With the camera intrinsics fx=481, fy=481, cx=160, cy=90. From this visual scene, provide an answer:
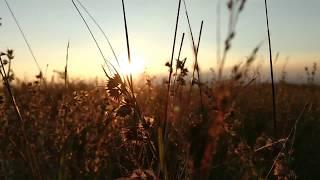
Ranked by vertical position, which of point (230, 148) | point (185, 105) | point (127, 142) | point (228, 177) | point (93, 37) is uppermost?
point (93, 37)

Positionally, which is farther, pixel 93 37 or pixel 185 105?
pixel 93 37

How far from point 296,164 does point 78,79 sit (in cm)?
577

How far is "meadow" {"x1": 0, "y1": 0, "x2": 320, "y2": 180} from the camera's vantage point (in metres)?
1.62

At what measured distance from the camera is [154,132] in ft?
6.18

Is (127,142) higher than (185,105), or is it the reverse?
(185,105)

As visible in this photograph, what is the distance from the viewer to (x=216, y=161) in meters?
4.29

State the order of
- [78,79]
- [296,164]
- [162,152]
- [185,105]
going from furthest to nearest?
[78,79] → [296,164] → [162,152] → [185,105]

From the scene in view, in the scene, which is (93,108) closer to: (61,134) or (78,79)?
(61,134)

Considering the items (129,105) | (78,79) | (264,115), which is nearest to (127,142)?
(129,105)

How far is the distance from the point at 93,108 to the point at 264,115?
394cm

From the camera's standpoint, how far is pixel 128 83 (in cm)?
180

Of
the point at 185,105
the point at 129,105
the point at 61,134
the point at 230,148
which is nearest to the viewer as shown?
the point at 185,105

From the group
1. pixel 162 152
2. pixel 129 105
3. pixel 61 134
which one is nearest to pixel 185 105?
pixel 162 152

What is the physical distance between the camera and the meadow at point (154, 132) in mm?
1617
